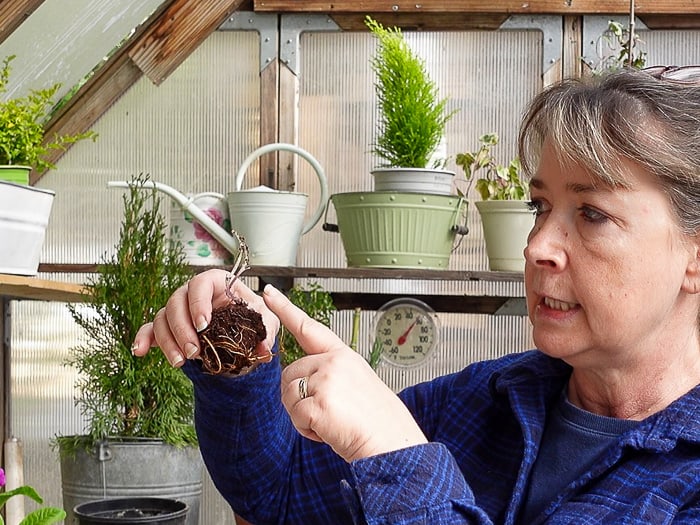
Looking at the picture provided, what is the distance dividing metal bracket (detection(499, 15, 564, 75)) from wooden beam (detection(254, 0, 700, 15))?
0.10ft

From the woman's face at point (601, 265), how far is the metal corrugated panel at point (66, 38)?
1.50 metres

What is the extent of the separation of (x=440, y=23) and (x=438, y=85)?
167mm

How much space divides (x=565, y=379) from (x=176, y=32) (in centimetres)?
189

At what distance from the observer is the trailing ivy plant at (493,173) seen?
2516 mm

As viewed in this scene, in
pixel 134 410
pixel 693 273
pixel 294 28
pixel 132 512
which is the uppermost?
pixel 294 28

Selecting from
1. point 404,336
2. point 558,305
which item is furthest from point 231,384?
point 404,336

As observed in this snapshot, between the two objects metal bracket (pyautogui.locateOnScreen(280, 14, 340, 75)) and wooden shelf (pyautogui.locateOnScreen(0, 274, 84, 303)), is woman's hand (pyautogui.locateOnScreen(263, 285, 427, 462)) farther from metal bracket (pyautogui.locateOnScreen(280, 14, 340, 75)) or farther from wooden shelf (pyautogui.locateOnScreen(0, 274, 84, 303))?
metal bracket (pyautogui.locateOnScreen(280, 14, 340, 75))

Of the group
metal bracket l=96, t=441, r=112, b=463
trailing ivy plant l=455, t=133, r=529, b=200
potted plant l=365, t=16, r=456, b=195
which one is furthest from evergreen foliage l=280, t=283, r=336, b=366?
metal bracket l=96, t=441, r=112, b=463

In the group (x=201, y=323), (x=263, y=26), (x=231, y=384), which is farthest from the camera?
(x=263, y=26)

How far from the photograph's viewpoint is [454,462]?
2.84 feet

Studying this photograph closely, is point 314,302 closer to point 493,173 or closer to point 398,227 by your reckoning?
point 398,227

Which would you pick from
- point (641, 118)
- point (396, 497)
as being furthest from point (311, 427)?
point (641, 118)

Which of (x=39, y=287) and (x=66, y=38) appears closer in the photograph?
(x=39, y=287)

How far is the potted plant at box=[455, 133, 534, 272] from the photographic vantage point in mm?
2459
